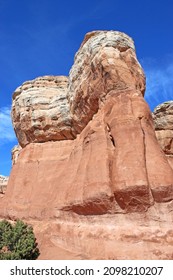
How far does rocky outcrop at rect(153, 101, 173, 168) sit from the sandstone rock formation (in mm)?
11440

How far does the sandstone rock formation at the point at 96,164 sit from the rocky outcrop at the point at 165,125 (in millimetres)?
A: 11440

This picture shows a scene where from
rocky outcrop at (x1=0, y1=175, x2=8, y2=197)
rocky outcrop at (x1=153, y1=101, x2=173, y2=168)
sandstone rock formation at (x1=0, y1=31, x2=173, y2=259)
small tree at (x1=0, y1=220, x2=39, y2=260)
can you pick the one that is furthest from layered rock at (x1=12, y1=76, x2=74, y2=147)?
rocky outcrop at (x1=0, y1=175, x2=8, y2=197)

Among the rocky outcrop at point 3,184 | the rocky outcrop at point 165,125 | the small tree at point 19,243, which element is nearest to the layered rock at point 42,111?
the small tree at point 19,243

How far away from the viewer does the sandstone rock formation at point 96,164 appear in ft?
55.9

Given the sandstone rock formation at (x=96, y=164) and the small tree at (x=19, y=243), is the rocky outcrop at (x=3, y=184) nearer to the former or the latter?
the sandstone rock formation at (x=96, y=164)

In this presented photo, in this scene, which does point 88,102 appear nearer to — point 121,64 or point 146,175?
point 121,64

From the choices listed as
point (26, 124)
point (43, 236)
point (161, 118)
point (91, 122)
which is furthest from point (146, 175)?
point (161, 118)

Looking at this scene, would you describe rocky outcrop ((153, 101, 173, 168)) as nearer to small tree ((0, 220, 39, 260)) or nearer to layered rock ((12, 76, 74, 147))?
layered rock ((12, 76, 74, 147))

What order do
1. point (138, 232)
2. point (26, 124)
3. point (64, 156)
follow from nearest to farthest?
1. point (138, 232)
2. point (64, 156)
3. point (26, 124)

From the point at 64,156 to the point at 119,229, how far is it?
1021 cm

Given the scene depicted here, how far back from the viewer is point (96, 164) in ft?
64.0

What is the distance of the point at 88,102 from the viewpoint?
23234 millimetres

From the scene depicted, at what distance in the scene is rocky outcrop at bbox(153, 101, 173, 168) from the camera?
1319 inches
